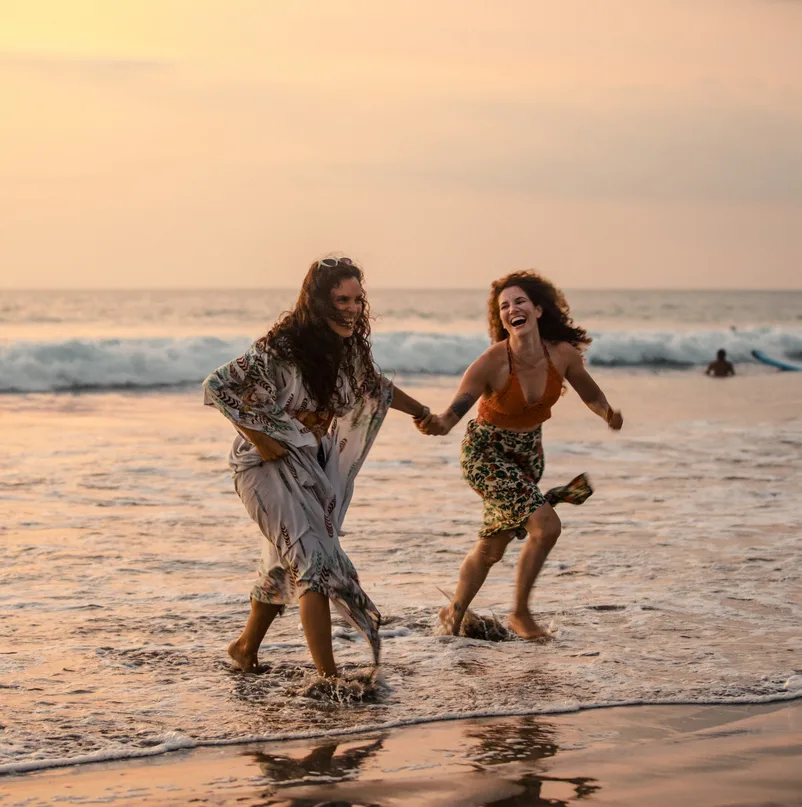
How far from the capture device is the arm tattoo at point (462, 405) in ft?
19.8

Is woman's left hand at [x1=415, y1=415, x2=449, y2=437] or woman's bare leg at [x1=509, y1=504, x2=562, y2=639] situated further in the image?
woman's bare leg at [x1=509, y1=504, x2=562, y2=639]

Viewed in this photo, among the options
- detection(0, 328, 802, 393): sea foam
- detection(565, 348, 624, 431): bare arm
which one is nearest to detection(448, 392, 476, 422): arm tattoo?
detection(565, 348, 624, 431): bare arm

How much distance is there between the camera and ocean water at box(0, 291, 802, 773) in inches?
204

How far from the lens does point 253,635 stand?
566 centimetres

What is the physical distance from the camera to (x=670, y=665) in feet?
19.0

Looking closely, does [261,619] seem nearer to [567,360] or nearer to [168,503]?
[567,360]

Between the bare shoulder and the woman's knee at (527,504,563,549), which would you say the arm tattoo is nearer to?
the bare shoulder

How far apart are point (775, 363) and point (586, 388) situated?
27163 millimetres

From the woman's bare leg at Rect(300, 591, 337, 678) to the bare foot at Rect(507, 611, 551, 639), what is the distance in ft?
4.58

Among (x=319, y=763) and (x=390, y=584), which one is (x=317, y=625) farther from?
(x=390, y=584)

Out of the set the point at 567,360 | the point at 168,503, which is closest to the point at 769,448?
the point at 168,503

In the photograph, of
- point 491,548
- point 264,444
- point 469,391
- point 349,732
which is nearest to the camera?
point 349,732

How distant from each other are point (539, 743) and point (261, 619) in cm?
153

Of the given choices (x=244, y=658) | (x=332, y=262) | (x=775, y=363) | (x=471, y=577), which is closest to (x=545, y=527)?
(x=471, y=577)
